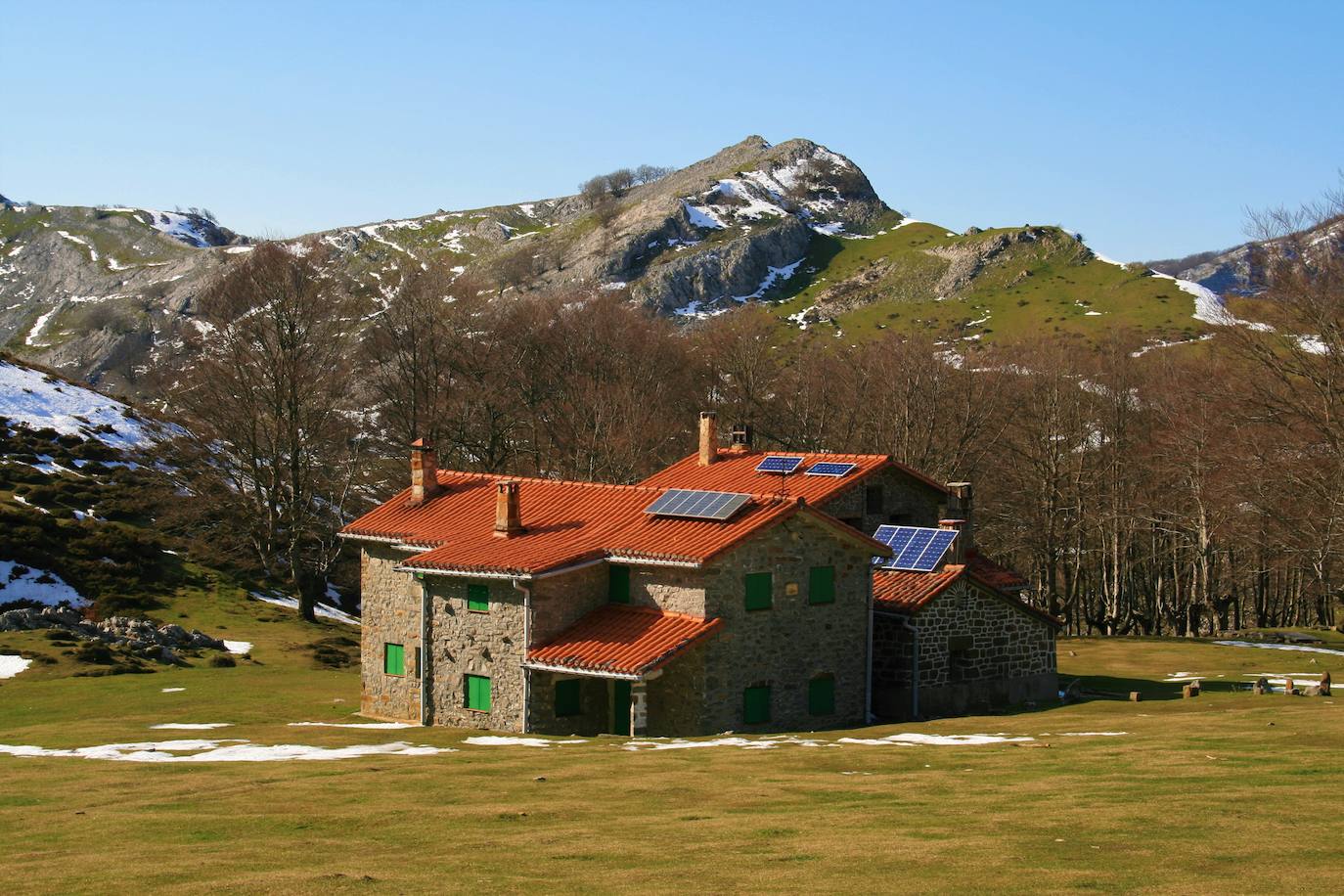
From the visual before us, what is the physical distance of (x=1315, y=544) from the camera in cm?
5775

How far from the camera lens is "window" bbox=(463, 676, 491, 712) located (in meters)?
37.3

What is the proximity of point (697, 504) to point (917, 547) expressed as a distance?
788 cm

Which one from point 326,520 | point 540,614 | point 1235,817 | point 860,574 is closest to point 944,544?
point 860,574

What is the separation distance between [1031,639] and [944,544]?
4168mm

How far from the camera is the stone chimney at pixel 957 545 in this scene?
41094 mm

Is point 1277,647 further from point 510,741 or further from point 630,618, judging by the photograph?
point 510,741

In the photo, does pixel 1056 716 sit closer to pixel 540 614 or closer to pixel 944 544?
pixel 944 544

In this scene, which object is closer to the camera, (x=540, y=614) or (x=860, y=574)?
(x=540, y=614)

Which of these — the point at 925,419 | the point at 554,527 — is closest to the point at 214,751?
the point at 554,527

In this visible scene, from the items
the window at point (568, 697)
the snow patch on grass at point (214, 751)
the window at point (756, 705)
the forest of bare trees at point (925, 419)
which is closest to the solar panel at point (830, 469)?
the window at point (756, 705)

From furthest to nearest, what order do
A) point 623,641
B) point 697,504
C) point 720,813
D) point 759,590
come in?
point 697,504
point 759,590
point 623,641
point 720,813

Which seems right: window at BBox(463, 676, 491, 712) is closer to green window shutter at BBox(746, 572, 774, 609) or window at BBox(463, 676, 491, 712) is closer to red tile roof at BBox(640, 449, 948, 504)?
green window shutter at BBox(746, 572, 774, 609)

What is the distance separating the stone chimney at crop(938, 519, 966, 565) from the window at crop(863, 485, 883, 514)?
3787 millimetres

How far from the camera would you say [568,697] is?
36781 millimetres
